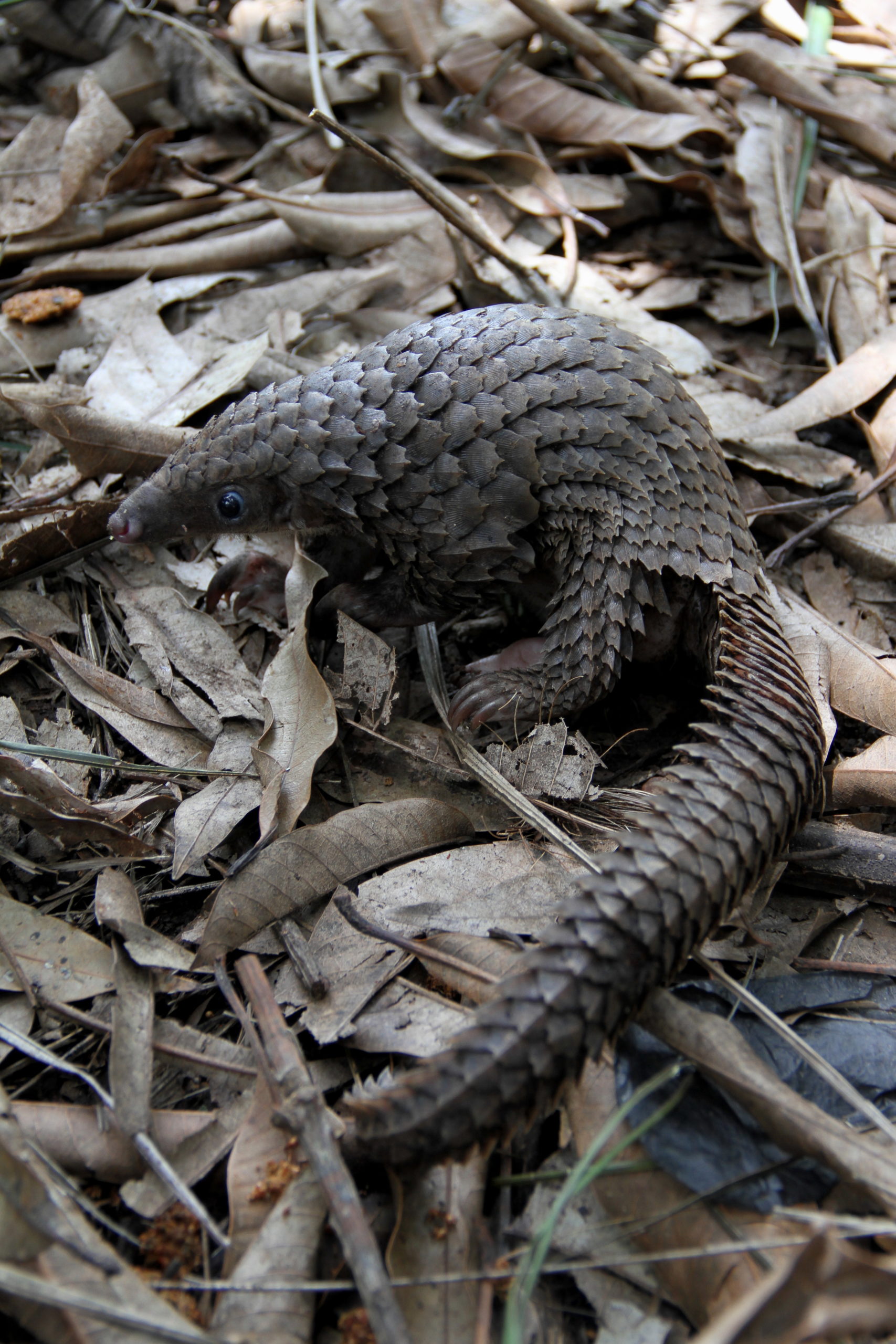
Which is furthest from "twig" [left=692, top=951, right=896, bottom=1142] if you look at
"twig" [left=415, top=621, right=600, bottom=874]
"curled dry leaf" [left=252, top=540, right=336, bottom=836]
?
"curled dry leaf" [left=252, top=540, right=336, bottom=836]

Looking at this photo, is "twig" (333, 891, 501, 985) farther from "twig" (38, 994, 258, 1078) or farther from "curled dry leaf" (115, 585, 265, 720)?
"curled dry leaf" (115, 585, 265, 720)

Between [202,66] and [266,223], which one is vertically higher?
[202,66]

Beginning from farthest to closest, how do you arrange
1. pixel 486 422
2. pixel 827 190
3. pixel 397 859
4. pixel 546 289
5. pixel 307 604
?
pixel 827 190, pixel 546 289, pixel 307 604, pixel 486 422, pixel 397 859

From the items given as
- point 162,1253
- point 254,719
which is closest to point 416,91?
point 254,719

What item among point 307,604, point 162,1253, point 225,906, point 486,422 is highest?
point 486,422

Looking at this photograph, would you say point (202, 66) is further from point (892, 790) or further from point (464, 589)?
point (892, 790)

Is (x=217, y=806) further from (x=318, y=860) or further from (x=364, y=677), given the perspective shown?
(x=364, y=677)

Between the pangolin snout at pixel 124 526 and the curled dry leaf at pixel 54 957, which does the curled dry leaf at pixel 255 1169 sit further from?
the pangolin snout at pixel 124 526
